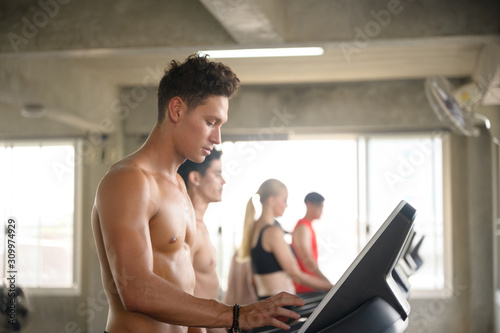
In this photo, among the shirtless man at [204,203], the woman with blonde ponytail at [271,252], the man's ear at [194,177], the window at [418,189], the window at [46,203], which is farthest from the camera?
the window at [46,203]

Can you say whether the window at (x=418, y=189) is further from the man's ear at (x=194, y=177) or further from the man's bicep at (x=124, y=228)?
the man's bicep at (x=124, y=228)

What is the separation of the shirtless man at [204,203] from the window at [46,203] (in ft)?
18.2

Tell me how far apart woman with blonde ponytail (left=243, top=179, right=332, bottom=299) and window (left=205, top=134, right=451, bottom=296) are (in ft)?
11.6

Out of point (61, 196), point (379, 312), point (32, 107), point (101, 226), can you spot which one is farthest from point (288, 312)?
point (61, 196)

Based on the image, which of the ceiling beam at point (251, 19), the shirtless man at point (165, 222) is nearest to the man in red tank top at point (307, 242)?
the ceiling beam at point (251, 19)

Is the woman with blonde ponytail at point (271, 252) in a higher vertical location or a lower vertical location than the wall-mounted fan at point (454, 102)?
lower

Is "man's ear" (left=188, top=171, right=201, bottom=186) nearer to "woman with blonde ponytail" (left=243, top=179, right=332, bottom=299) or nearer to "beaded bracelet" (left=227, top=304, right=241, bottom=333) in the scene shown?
"woman with blonde ponytail" (left=243, top=179, right=332, bottom=299)

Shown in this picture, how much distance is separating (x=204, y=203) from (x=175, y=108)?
1.43 meters

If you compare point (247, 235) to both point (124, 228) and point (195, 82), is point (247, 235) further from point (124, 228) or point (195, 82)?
point (124, 228)

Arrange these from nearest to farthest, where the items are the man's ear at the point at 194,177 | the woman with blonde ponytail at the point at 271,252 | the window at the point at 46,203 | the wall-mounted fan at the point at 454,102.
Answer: the man's ear at the point at 194,177
the woman with blonde ponytail at the point at 271,252
the wall-mounted fan at the point at 454,102
the window at the point at 46,203

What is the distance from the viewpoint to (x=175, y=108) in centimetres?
154

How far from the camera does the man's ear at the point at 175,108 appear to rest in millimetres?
1536

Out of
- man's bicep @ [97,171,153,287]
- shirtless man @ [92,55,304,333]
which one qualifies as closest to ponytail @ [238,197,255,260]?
shirtless man @ [92,55,304,333]

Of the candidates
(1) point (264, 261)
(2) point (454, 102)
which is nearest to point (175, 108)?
(1) point (264, 261)
